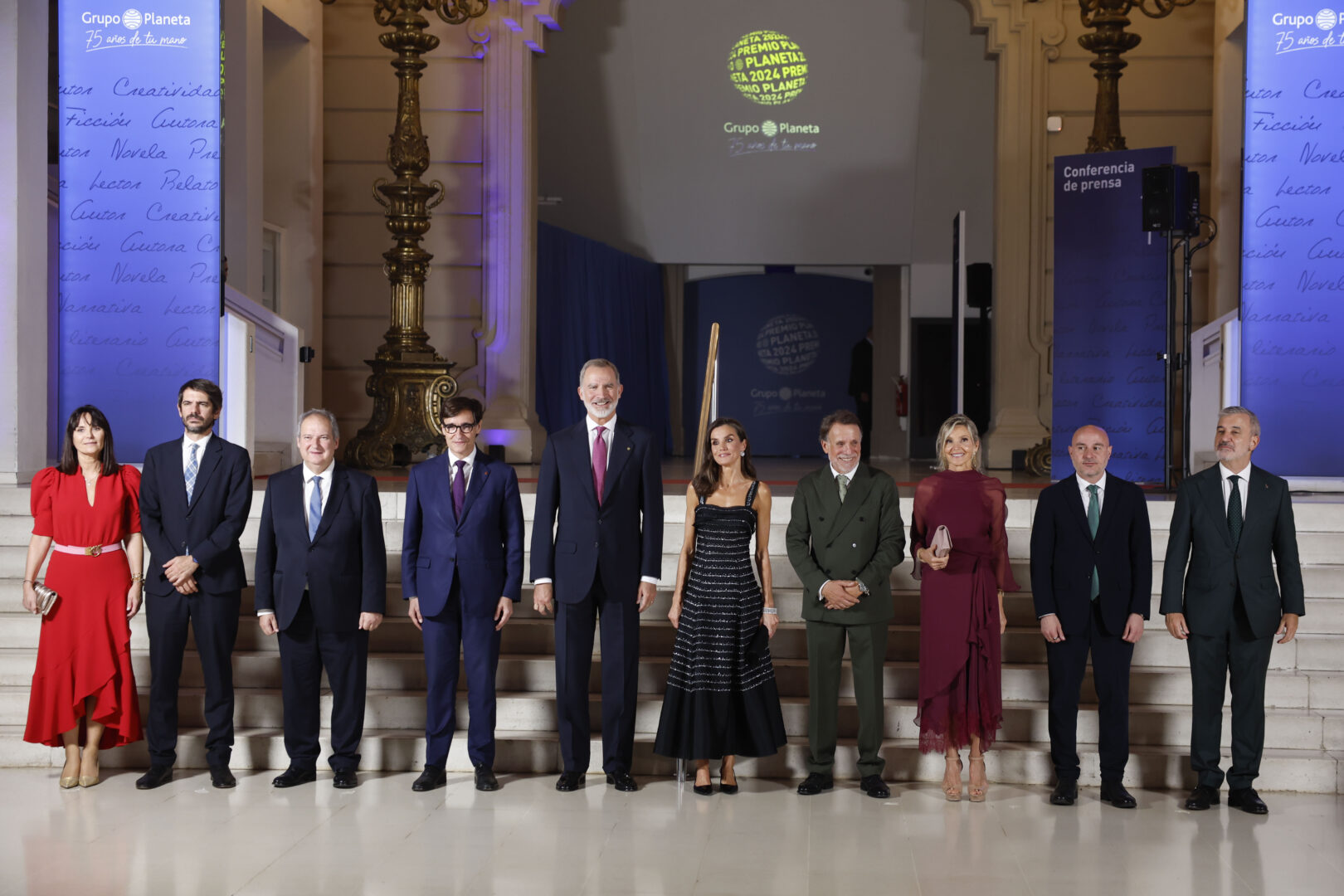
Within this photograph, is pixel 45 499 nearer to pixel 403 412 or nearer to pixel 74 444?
pixel 74 444

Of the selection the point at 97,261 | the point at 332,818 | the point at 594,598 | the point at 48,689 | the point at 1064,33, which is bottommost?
the point at 332,818

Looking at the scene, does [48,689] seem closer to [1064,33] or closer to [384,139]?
[384,139]

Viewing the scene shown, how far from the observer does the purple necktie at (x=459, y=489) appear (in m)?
4.88

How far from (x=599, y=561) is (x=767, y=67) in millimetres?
9325

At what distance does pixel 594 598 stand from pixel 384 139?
7.06m

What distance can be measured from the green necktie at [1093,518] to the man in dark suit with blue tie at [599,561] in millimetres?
1526

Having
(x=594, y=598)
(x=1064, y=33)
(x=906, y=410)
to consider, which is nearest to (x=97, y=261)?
(x=594, y=598)

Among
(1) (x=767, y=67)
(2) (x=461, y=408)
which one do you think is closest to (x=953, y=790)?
(2) (x=461, y=408)

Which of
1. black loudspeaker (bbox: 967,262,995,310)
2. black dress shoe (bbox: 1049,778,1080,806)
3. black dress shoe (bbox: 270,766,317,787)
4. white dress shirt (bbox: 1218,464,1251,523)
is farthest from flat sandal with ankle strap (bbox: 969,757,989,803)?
black loudspeaker (bbox: 967,262,995,310)

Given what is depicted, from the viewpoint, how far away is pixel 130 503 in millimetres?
4961

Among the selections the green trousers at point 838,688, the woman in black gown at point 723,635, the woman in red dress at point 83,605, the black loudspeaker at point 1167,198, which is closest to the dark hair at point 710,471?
the woman in black gown at point 723,635

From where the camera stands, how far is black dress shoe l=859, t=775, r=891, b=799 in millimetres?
4730

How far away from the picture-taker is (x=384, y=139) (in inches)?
430

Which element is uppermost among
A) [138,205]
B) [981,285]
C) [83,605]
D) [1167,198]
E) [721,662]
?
[1167,198]
